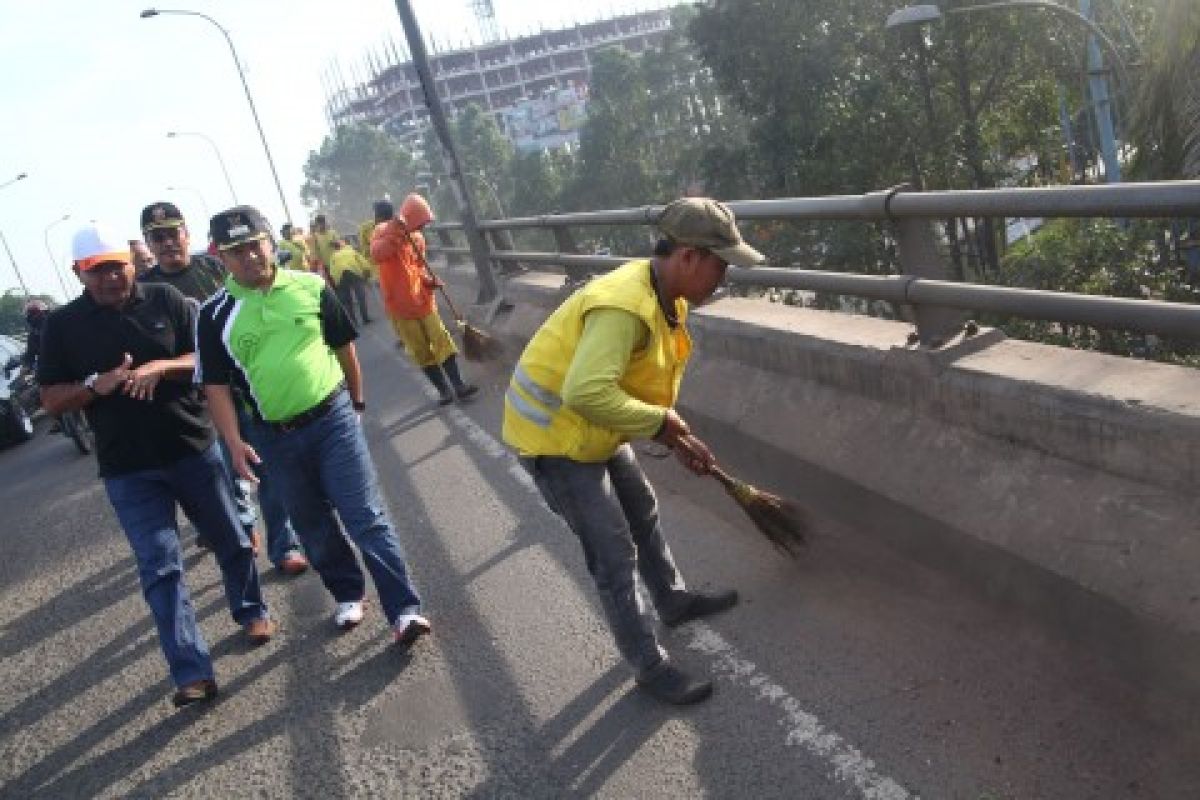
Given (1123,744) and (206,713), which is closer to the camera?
(1123,744)

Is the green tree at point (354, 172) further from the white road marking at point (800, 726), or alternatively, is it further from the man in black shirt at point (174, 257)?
the white road marking at point (800, 726)

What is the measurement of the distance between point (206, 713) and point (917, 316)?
3.40m

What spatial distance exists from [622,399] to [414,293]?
570 centimetres

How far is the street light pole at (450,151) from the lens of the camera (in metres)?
11.3

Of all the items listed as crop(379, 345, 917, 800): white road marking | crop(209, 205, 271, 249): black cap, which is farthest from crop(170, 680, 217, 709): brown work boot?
crop(379, 345, 917, 800): white road marking

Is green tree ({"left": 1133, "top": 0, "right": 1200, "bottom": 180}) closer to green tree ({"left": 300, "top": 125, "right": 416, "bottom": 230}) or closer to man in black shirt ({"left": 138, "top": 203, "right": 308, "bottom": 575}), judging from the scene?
man in black shirt ({"left": 138, "top": 203, "right": 308, "bottom": 575})

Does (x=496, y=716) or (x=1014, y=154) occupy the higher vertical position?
(x=496, y=716)

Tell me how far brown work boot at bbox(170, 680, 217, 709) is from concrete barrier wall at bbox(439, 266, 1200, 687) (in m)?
2.71

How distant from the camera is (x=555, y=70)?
160 meters

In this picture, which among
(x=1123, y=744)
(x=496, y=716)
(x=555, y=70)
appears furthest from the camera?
(x=555, y=70)

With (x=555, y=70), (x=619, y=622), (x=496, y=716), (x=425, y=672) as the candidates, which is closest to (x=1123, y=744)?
(x=619, y=622)

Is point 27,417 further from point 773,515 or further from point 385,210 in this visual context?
point 773,515

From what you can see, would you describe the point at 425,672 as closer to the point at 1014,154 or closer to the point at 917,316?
the point at 917,316

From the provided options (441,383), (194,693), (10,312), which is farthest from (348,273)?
(10,312)
